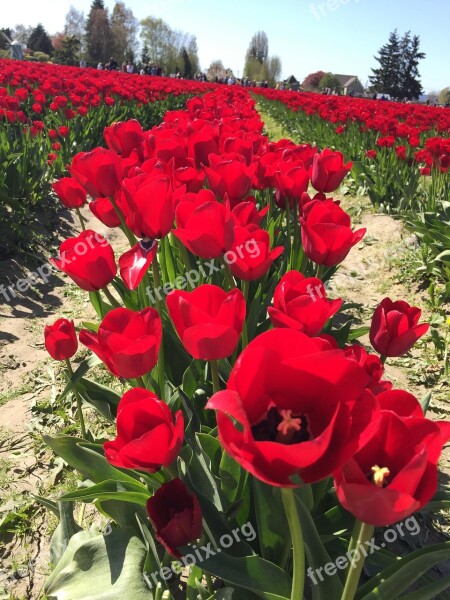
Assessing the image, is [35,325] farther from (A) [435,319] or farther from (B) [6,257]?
(A) [435,319]

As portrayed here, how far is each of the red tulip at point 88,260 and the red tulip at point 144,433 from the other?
2.00 ft

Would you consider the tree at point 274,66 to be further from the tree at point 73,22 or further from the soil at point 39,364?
the soil at point 39,364

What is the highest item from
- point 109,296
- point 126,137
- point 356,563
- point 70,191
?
point 126,137

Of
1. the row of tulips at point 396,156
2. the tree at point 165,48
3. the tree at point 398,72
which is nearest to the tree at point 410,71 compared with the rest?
the tree at point 398,72

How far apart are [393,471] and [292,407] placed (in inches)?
→ 6.8

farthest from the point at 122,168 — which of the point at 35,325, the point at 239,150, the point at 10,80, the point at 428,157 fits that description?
the point at 10,80

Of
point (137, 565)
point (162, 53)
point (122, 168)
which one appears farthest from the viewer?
point (162, 53)

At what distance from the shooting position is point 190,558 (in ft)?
3.65

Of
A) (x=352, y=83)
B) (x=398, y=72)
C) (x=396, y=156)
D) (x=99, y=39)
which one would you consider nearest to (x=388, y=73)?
(x=398, y=72)

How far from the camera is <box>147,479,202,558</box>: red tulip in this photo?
1.03 meters

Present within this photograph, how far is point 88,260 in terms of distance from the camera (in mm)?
1485

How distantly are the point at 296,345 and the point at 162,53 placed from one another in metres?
61.8

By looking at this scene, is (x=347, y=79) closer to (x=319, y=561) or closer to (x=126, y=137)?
(x=126, y=137)

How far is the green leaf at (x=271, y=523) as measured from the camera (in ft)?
4.09
